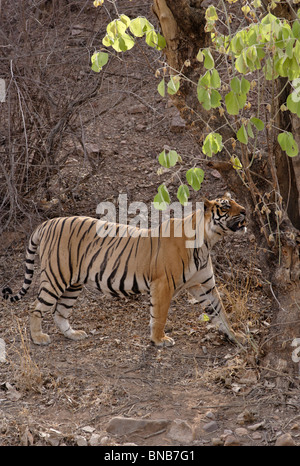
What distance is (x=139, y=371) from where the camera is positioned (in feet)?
18.0

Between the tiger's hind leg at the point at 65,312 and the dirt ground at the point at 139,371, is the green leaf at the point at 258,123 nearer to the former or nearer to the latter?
the dirt ground at the point at 139,371

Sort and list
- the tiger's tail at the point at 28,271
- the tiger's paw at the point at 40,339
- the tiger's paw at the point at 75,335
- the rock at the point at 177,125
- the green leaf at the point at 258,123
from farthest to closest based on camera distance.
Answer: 1. the rock at the point at 177,125
2. the tiger's tail at the point at 28,271
3. the tiger's paw at the point at 75,335
4. the tiger's paw at the point at 40,339
5. the green leaf at the point at 258,123

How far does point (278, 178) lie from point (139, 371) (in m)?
2.03

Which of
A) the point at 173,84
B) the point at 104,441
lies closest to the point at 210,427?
the point at 104,441

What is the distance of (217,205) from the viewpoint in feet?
19.1

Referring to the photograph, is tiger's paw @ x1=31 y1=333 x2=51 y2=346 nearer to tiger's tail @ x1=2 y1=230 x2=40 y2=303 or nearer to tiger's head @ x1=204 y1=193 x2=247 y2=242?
tiger's tail @ x1=2 y1=230 x2=40 y2=303

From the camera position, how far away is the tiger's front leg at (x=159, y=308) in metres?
5.76

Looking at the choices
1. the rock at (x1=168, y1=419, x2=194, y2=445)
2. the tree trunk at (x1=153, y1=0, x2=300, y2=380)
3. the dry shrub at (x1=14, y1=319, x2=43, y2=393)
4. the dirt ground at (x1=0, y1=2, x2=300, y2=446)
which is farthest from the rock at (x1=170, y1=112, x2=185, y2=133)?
the rock at (x1=168, y1=419, x2=194, y2=445)

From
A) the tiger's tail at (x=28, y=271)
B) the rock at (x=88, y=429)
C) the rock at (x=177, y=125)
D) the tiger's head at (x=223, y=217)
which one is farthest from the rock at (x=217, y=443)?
the rock at (x=177, y=125)

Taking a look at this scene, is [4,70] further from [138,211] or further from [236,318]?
[236,318]

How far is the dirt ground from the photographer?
4.54m

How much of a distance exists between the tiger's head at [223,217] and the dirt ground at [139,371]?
13.9 inches

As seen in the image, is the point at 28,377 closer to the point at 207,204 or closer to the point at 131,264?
the point at 131,264

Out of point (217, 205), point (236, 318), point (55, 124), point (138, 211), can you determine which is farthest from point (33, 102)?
point (236, 318)
